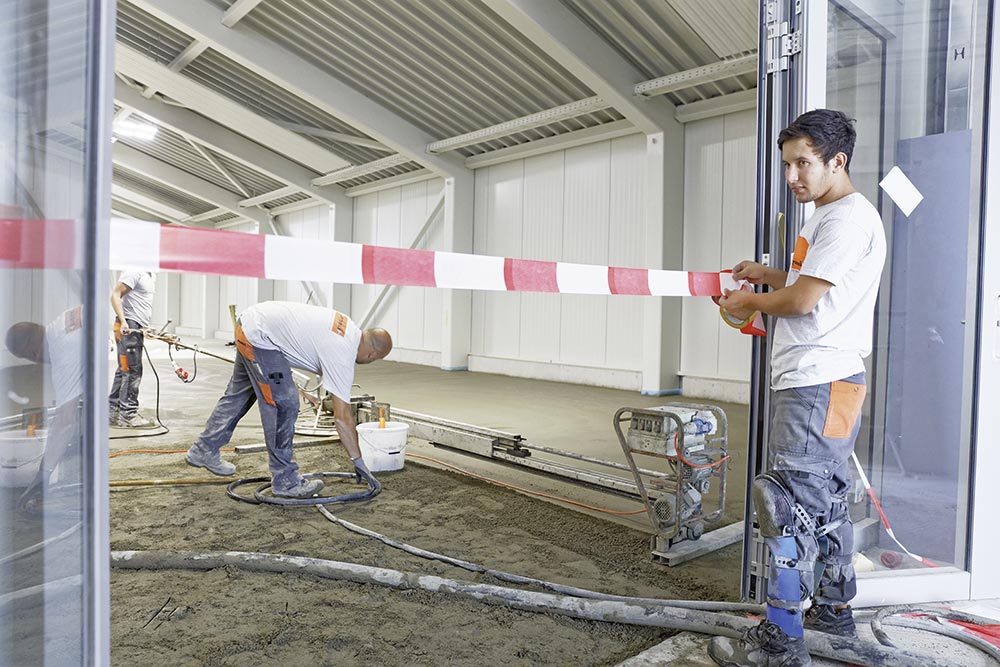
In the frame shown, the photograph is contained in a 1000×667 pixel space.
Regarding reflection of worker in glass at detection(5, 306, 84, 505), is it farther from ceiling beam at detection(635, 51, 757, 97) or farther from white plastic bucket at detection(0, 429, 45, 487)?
ceiling beam at detection(635, 51, 757, 97)

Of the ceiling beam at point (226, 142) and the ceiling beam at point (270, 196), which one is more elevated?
the ceiling beam at point (226, 142)

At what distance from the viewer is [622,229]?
1034 cm

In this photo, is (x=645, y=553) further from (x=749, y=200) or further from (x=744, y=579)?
(x=749, y=200)

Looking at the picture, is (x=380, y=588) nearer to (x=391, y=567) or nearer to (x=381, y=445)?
(x=391, y=567)

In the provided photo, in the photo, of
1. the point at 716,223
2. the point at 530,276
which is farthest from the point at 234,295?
the point at 530,276

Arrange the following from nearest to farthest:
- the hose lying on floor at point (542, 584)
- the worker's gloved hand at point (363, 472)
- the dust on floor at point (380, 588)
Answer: the dust on floor at point (380, 588) → the hose lying on floor at point (542, 584) → the worker's gloved hand at point (363, 472)

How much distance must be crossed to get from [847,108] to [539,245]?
8.94 meters

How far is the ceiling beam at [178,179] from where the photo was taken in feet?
54.6

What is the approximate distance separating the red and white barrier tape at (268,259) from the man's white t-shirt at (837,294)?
0.72m

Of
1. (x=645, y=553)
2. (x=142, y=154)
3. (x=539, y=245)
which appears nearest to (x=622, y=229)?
(x=539, y=245)

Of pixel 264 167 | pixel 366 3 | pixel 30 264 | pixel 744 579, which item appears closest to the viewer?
pixel 30 264

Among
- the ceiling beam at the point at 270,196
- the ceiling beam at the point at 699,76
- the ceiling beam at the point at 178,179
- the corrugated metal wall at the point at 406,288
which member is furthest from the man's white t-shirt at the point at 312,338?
the ceiling beam at the point at 178,179

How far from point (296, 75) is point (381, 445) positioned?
741cm

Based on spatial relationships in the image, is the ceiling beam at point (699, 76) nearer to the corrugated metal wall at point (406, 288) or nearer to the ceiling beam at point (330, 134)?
the ceiling beam at point (330, 134)
